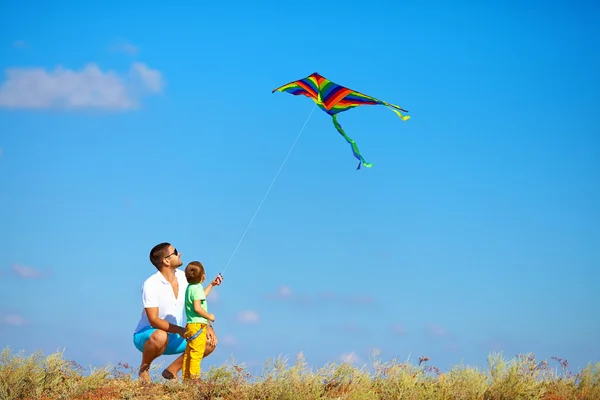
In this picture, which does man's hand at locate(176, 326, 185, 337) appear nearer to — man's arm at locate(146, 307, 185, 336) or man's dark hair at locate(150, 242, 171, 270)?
man's arm at locate(146, 307, 185, 336)

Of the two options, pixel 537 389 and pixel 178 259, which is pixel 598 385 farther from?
pixel 178 259

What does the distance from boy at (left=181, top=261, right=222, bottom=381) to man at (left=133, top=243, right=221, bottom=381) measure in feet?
0.67

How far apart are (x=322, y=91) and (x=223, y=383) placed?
194 inches

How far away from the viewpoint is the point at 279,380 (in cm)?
941

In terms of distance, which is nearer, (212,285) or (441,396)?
(441,396)

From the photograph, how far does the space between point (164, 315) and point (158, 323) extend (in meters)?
0.27

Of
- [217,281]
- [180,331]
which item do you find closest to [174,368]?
[180,331]

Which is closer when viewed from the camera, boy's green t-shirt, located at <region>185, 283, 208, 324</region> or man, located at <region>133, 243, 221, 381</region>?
boy's green t-shirt, located at <region>185, 283, 208, 324</region>

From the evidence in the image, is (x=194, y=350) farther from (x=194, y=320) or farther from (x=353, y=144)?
(x=353, y=144)

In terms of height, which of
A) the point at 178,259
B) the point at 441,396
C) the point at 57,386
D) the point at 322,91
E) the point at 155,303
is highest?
the point at 322,91

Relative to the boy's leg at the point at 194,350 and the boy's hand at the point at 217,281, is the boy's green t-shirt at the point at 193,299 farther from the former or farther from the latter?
the boy's hand at the point at 217,281

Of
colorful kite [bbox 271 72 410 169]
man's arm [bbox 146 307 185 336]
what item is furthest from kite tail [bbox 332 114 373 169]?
man's arm [bbox 146 307 185 336]

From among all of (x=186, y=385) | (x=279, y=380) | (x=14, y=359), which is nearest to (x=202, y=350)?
(x=186, y=385)

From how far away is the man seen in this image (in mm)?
10195
